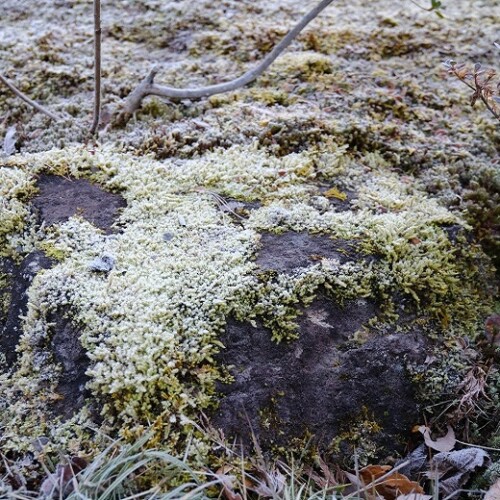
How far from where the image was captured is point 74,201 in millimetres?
3014

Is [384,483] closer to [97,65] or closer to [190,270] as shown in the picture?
[190,270]

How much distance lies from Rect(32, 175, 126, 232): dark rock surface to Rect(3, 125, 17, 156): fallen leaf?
1.68ft

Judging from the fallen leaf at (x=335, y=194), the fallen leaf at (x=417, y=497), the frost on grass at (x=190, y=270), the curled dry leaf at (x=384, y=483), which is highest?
the fallen leaf at (x=335, y=194)

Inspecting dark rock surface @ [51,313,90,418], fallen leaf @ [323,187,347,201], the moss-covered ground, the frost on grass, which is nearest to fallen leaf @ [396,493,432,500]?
the moss-covered ground

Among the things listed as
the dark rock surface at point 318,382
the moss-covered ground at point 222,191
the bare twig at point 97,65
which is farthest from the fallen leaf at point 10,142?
the dark rock surface at point 318,382

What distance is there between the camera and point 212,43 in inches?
177

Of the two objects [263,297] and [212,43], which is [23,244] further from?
[212,43]

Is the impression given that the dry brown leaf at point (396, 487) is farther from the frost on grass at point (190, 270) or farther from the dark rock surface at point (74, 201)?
the dark rock surface at point (74, 201)

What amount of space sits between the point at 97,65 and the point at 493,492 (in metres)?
2.99

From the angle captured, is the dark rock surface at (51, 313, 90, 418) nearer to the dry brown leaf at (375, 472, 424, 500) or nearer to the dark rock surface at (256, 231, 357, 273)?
the dark rock surface at (256, 231, 357, 273)

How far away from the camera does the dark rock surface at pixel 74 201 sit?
2.92 metres

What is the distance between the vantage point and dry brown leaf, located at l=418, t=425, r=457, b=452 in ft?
8.00

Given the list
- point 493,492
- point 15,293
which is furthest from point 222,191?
point 493,492

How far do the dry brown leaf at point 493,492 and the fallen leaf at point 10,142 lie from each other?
3154mm
